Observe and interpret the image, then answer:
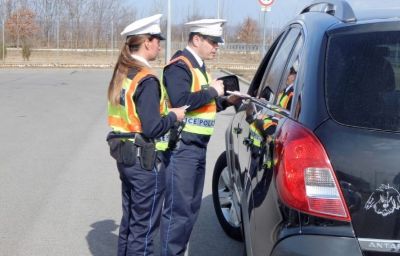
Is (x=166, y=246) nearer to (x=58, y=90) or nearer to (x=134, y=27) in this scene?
(x=134, y=27)

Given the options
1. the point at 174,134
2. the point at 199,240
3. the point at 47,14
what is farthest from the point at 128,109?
the point at 47,14

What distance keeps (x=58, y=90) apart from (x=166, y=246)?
14.8 m

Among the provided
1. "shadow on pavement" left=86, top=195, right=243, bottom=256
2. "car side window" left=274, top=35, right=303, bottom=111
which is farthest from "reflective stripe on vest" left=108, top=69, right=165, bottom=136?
"shadow on pavement" left=86, top=195, right=243, bottom=256

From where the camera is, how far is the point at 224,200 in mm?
5117

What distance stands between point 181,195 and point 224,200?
1.25 m

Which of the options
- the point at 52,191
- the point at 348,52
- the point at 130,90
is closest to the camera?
the point at 348,52

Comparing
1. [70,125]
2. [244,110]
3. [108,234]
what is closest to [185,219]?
[244,110]

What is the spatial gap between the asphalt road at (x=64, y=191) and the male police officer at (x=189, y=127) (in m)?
0.67

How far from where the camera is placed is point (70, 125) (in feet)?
36.1

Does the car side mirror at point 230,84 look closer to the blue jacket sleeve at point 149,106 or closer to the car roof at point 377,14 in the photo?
the blue jacket sleeve at point 149,106

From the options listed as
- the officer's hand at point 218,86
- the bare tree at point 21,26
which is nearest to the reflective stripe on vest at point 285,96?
the officer's hand at point 218,86

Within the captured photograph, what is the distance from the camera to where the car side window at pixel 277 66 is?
11.4 feet

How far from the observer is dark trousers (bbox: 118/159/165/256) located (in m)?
3.52

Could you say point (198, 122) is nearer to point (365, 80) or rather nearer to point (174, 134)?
point (174, 134)
